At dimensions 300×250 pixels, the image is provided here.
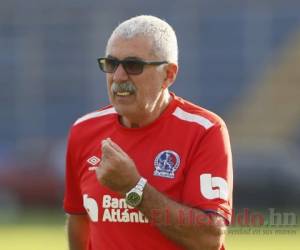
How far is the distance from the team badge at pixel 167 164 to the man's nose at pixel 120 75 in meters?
0.46

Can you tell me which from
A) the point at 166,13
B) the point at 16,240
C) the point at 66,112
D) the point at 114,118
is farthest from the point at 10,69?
the point at 114,118

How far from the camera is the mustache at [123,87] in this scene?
17.2 feet

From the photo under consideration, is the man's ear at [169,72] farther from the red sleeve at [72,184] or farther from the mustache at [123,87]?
the red sleeve at [72,184]

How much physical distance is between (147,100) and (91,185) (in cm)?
58

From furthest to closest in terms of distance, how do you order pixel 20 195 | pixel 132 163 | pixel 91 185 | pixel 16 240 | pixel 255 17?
pixel 255 17
pixel 20 195
pixel 16 240
pixel 91 185
pixel 132 163

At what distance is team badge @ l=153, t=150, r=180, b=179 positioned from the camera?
529 centimetres

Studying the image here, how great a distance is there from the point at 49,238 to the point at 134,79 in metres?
13.0

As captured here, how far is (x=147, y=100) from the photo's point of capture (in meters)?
5.34

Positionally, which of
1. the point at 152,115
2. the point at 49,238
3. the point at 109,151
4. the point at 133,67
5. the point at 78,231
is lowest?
the point at 49,238

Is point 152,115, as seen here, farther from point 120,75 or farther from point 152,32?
point 152,32

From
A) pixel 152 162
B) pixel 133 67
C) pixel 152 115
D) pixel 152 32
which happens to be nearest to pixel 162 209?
pixel 152 162

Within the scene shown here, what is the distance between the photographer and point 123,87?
527 centimetres

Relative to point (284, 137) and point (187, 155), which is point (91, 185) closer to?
point (187, 155)

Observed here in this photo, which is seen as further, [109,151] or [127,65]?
[127,65]
